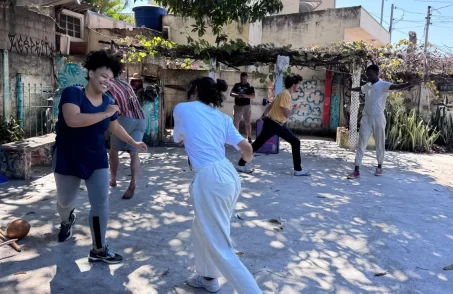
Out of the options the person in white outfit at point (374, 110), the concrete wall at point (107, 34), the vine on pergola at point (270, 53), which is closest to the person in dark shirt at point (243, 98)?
the vine on pergola at point (270, 53)

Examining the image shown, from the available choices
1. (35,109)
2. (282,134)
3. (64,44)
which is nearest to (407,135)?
(282,134)

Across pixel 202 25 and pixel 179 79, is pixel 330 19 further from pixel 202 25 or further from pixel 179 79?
pixel 202 25

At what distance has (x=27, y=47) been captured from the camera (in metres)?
8.45

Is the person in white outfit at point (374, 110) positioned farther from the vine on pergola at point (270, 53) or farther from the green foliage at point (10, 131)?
the green foliage at point (10, 131)

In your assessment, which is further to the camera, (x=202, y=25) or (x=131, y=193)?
(x=202, y=25)

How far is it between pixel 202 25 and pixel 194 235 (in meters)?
5.34

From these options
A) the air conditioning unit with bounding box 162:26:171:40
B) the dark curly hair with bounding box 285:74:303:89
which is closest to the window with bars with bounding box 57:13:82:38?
the air conditioning unit with bounding box 162:26:171:40

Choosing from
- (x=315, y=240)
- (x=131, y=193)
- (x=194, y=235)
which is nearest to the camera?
(x=194, y=235)

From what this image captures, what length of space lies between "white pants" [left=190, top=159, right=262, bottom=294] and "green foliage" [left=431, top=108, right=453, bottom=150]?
11.0 meters

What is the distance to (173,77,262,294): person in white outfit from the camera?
2643 mm

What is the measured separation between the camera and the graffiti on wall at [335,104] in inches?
590

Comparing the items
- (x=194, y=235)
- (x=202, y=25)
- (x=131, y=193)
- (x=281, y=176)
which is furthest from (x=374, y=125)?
(x=194, y=235)

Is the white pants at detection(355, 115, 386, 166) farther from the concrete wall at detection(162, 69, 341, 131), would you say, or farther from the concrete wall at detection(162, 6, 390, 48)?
the concrete wall at detection(162, 6, 390, 48)

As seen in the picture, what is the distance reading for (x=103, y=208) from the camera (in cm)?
338
